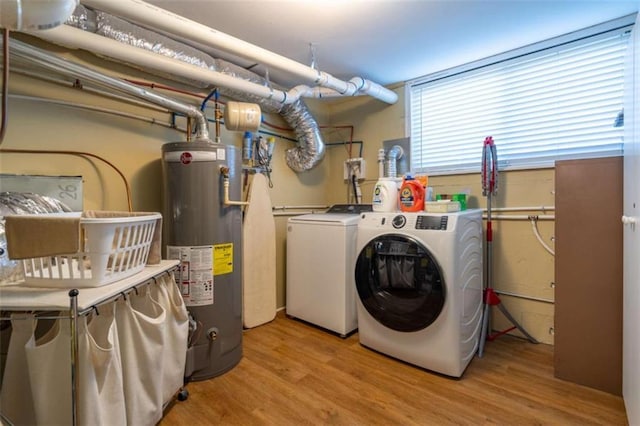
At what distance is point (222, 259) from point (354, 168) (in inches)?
66.1

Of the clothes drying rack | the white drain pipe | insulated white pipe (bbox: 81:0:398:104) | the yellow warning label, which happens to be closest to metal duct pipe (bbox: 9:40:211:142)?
the white drain pipe

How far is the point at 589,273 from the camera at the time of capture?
1.63 meters

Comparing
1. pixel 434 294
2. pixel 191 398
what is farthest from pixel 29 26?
pixel 434 294

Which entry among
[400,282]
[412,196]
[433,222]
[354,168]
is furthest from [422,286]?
[354,168]

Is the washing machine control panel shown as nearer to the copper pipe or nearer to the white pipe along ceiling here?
the white pipe along ceiling

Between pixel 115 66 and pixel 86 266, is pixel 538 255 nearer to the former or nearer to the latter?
pixel 86 266

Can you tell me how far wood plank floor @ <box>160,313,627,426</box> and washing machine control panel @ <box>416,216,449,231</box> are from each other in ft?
2.84

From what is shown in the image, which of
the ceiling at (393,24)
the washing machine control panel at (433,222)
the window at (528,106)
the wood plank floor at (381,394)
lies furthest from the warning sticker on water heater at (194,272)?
the window at (528,106)

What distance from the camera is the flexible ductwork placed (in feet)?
4.66

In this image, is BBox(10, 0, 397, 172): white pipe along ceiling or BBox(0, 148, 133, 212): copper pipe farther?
BBox(0, 148, 133, 212): copper pipe

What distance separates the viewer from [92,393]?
96cm

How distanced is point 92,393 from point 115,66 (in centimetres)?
183

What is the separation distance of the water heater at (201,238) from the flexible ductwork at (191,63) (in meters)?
0.49

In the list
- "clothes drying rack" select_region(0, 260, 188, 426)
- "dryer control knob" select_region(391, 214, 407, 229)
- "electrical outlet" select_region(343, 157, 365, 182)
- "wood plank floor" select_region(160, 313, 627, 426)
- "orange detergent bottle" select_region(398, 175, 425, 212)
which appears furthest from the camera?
"electrical outlet" select_region(343, 157, 365, 182)
